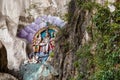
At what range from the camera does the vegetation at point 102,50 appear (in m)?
7.53

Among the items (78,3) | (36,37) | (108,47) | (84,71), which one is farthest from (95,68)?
(36,37)

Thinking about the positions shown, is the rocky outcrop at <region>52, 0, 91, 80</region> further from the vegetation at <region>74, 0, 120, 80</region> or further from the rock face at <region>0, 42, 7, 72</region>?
the rock face at <region>0, 42, 7, 72</region>

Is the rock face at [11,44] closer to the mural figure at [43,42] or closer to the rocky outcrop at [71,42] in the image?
the mural figure at [43,42]

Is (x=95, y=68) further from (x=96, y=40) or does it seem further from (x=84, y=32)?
(x=84, y=32)

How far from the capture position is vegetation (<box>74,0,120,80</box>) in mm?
7531

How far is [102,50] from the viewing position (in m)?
8.44

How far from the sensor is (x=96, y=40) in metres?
9.27

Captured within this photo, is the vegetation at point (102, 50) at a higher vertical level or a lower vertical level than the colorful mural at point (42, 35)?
higher

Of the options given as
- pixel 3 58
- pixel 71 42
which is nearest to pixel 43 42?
pixel 3 58

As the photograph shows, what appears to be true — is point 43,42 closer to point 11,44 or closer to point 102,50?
point 11,44

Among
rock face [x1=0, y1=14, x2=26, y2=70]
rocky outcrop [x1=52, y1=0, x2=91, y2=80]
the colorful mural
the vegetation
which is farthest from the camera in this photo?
the colorful mural

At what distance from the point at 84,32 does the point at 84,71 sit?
4.43ft

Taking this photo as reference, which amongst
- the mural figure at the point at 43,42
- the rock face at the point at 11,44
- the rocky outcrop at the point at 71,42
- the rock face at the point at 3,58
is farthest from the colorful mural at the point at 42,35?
the rocky outcrop at the point at 71,42

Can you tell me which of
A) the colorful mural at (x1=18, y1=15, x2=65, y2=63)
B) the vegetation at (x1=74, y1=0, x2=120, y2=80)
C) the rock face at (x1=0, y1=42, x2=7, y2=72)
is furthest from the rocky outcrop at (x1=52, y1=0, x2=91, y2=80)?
the colorful mural at (x1=18, y1=15, x2=65, y2=63)
